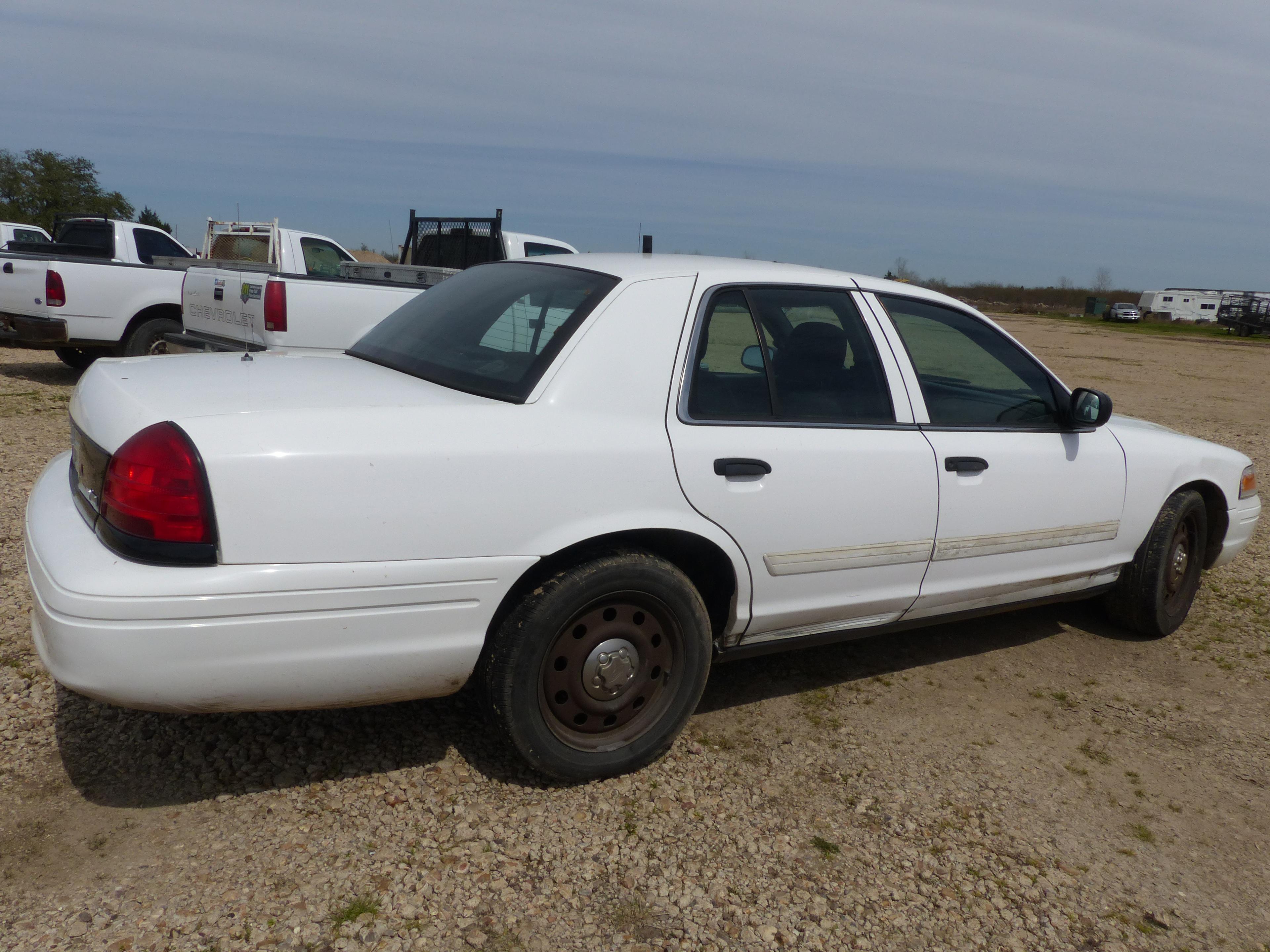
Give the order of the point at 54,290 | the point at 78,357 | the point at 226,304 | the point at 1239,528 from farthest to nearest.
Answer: the point at 78,357
the point at 54,290
the point at 226,304
the point at 1239,528

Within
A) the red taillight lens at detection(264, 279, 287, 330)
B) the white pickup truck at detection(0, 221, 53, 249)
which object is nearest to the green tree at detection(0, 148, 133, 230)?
the white pickup truck at detection(0, 221, 53, 249)

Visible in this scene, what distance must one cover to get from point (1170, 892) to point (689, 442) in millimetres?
1867

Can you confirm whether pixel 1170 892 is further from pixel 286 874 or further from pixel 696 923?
pixel 286 874

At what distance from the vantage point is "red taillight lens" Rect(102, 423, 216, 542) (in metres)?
2.46

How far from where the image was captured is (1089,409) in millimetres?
4086

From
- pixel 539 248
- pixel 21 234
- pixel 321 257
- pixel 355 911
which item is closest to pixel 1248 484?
pixel 355 911

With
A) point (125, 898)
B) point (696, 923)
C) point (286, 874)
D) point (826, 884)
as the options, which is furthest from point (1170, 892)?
point (125, 898)

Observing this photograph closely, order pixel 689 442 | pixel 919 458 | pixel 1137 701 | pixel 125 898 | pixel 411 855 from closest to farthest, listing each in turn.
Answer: pixel 125 898, pixel 411 855, pixel 689 442, pixel 919 458, pixel 1137 701

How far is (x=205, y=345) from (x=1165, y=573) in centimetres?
637

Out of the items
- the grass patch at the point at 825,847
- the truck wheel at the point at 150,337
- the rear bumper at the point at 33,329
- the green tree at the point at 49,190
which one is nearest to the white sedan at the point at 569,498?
the grass patch at the point at 825,847

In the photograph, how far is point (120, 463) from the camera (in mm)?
2545

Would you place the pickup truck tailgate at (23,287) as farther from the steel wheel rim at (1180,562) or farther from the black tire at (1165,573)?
the steel wheel rim at (1180,562)

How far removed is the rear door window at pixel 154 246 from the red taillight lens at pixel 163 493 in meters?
11.5

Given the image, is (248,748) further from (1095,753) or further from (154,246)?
(154,246)
